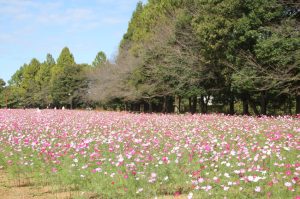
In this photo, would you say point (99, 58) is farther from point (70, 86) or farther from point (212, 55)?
point (212, 55)

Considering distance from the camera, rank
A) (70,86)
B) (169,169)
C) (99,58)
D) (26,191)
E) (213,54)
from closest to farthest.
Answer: (26,191), (169,169), (213,54), (70,86), (99,58)

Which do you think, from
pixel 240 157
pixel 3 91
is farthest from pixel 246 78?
pixel 3 91

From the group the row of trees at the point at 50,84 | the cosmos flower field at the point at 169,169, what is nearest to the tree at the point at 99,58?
the row of trees at the point at 50,84

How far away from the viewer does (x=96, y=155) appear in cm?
694

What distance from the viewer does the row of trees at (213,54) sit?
61.6ft

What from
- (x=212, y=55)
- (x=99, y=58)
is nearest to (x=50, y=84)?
(x=99, y=58)

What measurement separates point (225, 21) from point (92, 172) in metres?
15.7

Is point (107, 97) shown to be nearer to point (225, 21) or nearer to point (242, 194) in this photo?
point (225, 21)

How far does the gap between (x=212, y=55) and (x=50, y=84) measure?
4799 centimetres

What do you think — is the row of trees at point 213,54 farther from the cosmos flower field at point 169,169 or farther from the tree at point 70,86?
the tree at point 70,86

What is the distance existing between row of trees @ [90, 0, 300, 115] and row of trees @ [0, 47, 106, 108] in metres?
16.7

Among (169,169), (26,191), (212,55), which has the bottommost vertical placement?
(26,191)

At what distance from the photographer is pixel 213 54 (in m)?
23.0

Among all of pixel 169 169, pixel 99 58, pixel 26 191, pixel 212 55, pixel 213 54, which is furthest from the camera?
pixel 99 58
